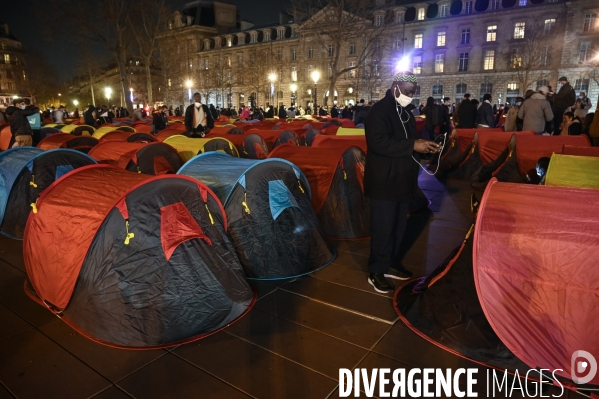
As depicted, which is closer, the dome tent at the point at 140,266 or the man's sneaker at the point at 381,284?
the dome tent at the point at 140,266

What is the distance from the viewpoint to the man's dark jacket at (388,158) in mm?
3803

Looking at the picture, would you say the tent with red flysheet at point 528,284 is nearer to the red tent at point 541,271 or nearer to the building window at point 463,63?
the red tent at point 541,271

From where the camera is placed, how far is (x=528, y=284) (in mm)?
2758

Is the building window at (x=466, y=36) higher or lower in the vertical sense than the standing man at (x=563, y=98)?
higher

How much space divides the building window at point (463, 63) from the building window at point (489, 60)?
7.13 ft

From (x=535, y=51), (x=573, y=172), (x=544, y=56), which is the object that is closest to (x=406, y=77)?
(x=573, y=172)

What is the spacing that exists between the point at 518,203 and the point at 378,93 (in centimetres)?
5125

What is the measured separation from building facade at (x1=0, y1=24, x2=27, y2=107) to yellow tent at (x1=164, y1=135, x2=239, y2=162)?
82.2 meters

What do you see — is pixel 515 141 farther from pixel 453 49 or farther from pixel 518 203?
pixel 453 49

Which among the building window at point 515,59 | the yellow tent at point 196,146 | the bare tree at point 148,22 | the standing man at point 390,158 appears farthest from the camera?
the building window at point 515,59

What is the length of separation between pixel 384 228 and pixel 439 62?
51.8 meters

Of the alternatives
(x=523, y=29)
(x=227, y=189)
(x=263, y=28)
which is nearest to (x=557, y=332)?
(x=227, y=189)

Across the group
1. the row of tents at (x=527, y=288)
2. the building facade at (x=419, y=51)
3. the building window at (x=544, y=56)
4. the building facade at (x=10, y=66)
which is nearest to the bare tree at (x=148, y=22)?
the building facade at (x=419, y=51)

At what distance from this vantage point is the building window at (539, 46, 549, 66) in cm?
4234
